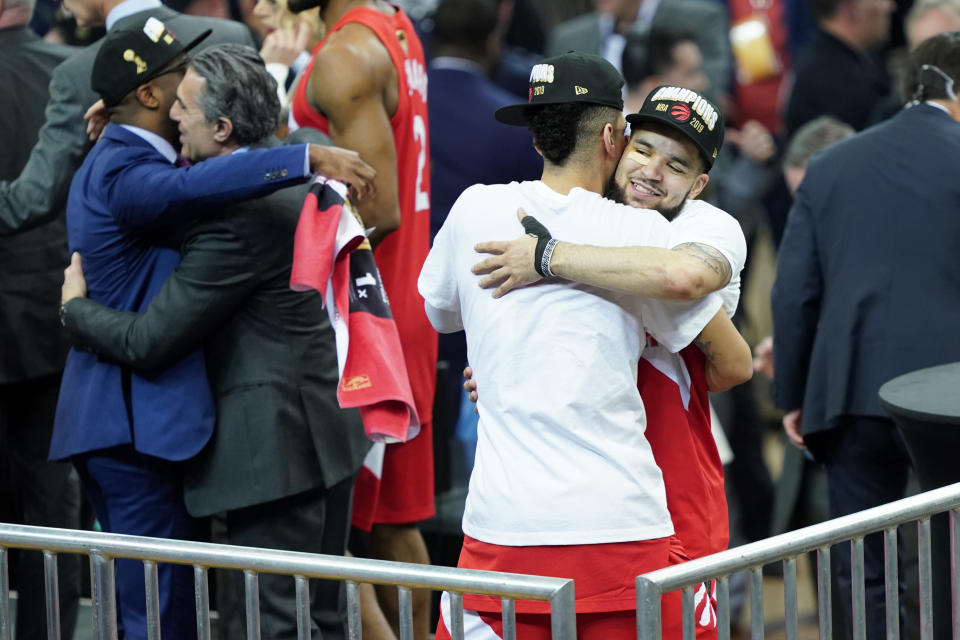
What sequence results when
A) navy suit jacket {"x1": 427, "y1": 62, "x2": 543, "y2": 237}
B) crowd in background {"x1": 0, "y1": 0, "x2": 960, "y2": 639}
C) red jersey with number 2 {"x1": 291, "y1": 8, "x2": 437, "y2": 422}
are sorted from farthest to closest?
navy suit jacket {"x1": 427, "y1": 62, "x2": 543, "y2": 237} → crowd in background {"x1": 0, "y1": 0, "x2": 960, "y2": 639} → red jersey with number 2 {"x1": 291, "y1": 8, "x2": 437, "y2": 422}

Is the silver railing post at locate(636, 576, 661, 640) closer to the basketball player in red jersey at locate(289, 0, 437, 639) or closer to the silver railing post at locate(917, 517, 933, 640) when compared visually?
the silver railing post at locate(917, 517, 933, 640)

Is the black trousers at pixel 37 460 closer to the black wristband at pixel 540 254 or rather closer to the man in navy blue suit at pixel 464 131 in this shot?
the man in navy blue suit at pixel 464 131

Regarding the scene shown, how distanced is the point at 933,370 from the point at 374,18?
5.72ft

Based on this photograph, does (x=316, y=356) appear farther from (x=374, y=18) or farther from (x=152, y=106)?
(x=374, y=18)

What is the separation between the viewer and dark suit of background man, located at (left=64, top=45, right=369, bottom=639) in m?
3.32

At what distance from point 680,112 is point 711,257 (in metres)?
0.28

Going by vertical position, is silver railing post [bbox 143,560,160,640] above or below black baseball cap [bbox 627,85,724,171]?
below

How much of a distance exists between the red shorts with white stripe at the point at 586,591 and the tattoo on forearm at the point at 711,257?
1.57ft

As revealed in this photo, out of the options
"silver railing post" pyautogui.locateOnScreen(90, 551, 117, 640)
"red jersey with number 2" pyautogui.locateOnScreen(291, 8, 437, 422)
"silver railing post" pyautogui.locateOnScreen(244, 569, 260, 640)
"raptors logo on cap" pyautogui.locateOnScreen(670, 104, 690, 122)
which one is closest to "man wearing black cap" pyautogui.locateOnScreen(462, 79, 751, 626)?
"raptors logo on cap" pyautogui.locateOnScreen(670, 104, 690, 122)

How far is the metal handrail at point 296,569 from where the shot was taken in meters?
2.12

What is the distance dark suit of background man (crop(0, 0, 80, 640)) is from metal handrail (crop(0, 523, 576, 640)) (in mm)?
1576

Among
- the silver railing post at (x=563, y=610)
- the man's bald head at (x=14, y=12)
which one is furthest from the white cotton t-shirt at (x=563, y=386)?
the man's bald head at (x=14, y=12)

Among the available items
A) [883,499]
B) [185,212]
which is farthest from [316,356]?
[883,499]

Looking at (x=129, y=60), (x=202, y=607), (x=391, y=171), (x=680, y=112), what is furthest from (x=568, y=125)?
(x=391, y=171)
